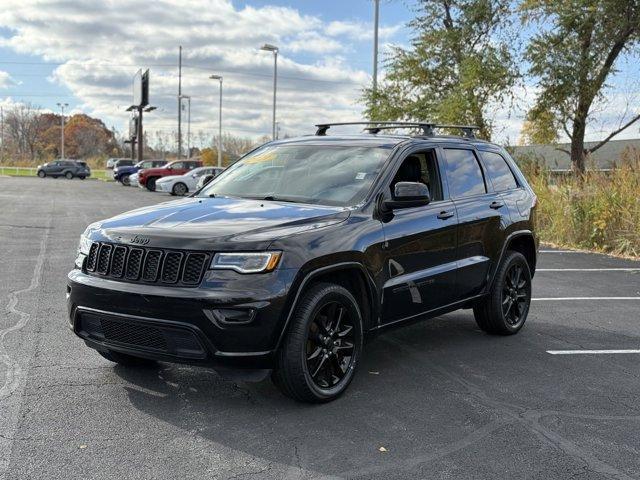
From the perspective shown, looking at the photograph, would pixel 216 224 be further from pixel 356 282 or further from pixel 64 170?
pixel 64 170

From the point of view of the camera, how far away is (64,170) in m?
54.1

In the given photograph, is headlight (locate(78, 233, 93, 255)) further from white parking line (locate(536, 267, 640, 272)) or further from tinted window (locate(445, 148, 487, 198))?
white parking line (locate(536, 267, 640, 272))

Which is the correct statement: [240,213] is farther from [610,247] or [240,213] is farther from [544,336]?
[610,247]

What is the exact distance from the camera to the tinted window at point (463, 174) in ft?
→ 19.3

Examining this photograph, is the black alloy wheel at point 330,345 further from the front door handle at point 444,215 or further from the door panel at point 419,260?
the front door handle at point 444,215

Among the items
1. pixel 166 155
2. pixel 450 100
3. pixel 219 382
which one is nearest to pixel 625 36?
pixel 450 100

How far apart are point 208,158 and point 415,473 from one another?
58662 millimetres

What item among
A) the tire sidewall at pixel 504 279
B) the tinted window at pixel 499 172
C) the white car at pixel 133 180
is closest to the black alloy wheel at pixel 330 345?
the tire sidewall at pixel 504 279

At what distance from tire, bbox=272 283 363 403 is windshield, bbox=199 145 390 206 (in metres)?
0.82

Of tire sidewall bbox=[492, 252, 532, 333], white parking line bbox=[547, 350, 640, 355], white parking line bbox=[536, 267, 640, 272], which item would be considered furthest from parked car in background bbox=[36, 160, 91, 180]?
white parking line bbox=[547, 350, 640, 355]

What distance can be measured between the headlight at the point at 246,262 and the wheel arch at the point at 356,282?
0.29m

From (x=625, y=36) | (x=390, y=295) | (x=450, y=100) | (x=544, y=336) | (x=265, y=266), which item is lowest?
(x=544, y=336)

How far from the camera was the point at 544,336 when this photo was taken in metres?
6.60

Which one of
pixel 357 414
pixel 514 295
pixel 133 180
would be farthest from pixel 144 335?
pixel 133 180
